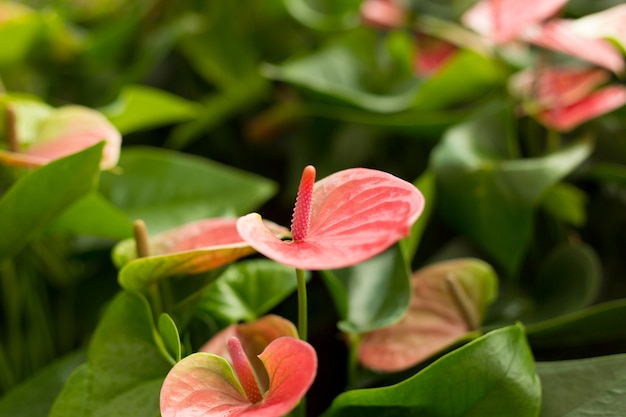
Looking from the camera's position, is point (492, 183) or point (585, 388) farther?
point (492, 183)

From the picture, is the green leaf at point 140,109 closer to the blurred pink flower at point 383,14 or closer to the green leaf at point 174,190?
the green leaf at point 174,190

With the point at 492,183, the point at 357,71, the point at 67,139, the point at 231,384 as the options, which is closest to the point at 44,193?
the point at 67,139

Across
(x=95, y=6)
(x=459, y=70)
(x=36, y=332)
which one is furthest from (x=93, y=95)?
(x=459, y=70)

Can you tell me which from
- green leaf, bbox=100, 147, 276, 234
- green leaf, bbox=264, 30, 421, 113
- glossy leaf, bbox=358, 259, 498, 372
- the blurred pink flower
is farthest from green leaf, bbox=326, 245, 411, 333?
the blurred pink flower

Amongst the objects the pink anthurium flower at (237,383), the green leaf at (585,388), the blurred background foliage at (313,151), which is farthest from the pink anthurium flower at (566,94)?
the pink anthurium flower at (237,383)

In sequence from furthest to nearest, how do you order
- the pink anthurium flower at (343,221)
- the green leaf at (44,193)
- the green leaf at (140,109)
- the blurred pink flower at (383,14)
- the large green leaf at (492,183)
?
A: 1. the blurred pink flower at (383,14)
2. the green leaf at (140,109)
3. the large green leaf at (492,183)
4. the green leaf at (44,193)
5. the pink anthurium flower at (343,221)

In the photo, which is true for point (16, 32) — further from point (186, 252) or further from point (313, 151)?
point (186, 252)
